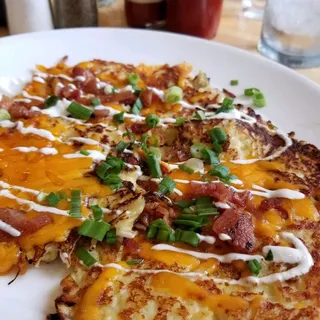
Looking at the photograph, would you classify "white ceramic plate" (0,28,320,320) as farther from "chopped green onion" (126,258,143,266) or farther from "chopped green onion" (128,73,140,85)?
"chopped green onion" (126,258,143,266)

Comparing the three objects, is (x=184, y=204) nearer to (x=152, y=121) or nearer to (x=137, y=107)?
(x=152, y=121)

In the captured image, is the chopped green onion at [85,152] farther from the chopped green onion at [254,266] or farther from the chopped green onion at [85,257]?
the chopped green onion at [254,266]

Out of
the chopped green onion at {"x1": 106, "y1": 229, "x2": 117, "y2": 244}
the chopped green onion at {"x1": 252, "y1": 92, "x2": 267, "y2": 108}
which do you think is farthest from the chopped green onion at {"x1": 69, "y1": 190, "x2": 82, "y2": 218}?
the chopped green onion at {"x1": 252, "y1": 92, "x2": 267, "y2": 108}

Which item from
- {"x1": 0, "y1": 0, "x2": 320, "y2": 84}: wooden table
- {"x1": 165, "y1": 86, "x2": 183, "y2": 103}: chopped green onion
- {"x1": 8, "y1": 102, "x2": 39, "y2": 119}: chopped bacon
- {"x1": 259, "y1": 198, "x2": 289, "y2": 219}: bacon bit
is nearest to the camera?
{"x1": 259, "y1": 198, "x2": 289, "y2": 219}: bacon bit

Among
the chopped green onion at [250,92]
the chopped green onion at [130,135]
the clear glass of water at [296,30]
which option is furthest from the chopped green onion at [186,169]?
the clear glass of water at [296,30]

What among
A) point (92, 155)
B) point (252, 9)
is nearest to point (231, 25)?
point (252, 9)

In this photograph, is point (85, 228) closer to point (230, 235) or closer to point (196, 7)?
point (230, 235)
